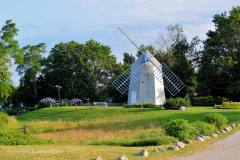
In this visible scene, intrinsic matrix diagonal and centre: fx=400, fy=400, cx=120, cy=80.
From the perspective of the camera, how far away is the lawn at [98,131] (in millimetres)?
11922

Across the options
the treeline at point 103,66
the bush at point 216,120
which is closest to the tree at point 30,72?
the treeline at point 103,66

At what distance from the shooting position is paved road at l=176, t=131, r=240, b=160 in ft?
36.6

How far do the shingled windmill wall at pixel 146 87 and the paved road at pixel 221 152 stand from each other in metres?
30.1

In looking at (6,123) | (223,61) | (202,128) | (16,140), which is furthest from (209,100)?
(16,140)

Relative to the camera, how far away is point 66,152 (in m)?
12.2

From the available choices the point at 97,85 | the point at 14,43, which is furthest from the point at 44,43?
the point at 14,43

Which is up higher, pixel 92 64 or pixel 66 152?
pixel 92 64


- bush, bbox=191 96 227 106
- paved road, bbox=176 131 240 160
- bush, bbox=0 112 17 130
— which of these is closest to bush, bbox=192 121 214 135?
paved road, bbox=176 131 240 160

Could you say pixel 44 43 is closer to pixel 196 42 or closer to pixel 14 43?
pixel 14 43

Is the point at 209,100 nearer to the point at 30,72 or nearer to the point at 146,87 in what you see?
the point at 146,87

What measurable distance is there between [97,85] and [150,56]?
80.9 feet

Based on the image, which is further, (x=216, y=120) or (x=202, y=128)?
(x=216, y=120)

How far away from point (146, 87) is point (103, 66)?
23316mm

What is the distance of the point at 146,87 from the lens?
46.0m
